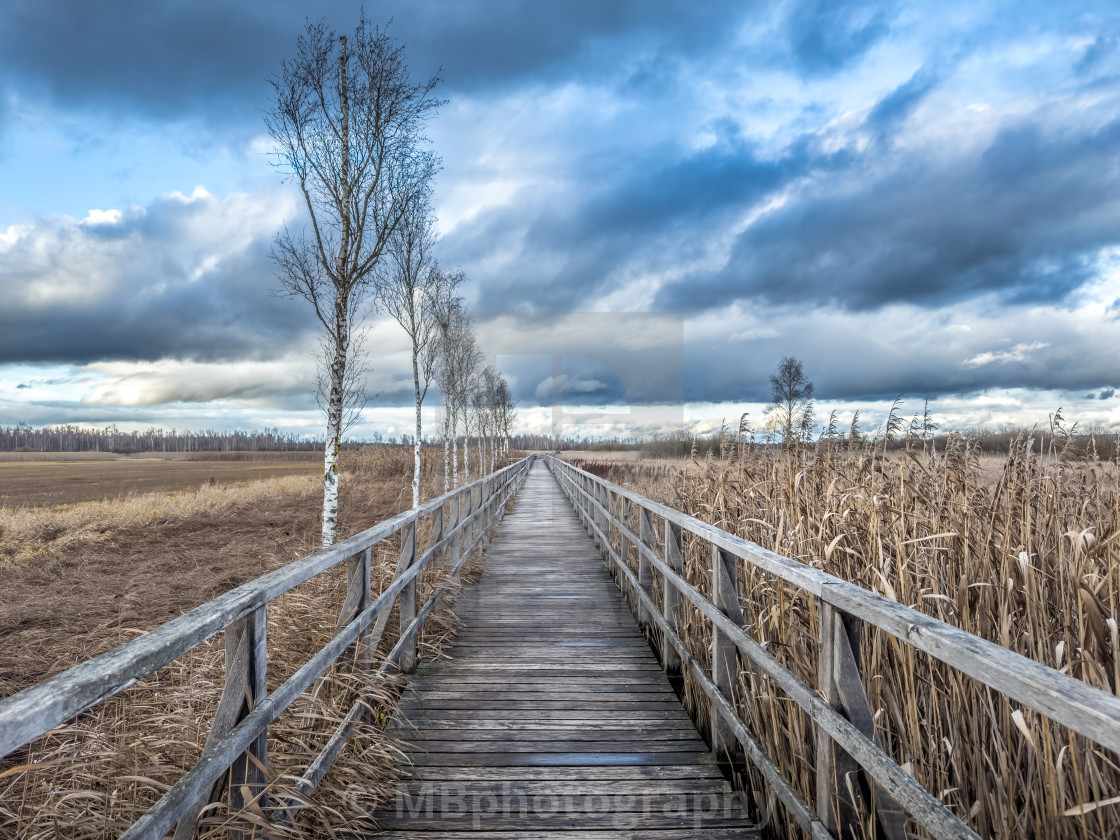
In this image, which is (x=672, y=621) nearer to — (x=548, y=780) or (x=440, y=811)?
(x=548, y=780)

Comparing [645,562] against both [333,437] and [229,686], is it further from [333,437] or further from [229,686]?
[333,437]

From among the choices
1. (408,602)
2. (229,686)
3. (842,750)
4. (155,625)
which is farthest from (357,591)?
(155,625)

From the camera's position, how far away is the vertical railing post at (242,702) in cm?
182

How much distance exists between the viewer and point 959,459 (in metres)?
3.80

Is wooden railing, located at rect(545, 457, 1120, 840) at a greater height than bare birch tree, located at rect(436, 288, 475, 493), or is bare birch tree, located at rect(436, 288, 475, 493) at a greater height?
bare birch tree, located at rect(436, 288, 475, 493)

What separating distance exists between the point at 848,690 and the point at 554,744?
2032 mm

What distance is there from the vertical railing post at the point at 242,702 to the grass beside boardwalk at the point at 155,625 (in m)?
0.09

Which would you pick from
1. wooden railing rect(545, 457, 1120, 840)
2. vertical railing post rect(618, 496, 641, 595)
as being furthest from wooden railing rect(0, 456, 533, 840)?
vertical railing post rect(618, 496, 641, 595)

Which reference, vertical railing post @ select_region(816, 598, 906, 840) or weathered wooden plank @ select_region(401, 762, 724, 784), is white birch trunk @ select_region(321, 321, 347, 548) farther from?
→ vertical railing post @ select_region(816, 598, 906, 840)

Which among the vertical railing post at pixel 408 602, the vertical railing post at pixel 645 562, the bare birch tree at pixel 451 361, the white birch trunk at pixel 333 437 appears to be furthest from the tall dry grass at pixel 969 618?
the bare birch tree at pixel 451 361

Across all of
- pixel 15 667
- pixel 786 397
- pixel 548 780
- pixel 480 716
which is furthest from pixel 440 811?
pixel 786 397

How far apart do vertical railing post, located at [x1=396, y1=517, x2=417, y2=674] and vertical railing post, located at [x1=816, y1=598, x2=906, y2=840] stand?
2735 mm

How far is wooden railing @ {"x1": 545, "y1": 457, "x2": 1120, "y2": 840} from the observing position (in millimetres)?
1077

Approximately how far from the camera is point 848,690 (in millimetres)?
1797
